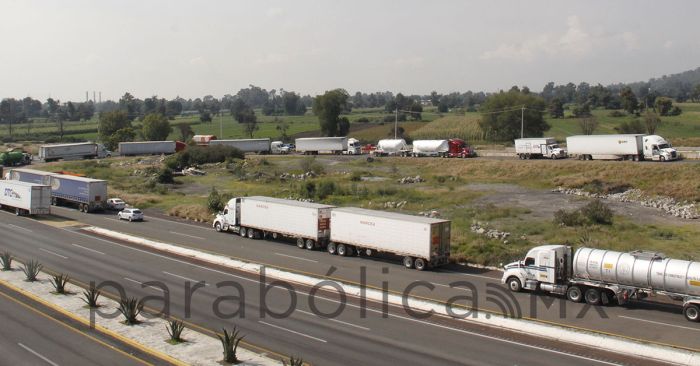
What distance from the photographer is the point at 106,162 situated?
5098 inches

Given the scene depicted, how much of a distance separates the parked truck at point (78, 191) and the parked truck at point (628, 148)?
2429 inches

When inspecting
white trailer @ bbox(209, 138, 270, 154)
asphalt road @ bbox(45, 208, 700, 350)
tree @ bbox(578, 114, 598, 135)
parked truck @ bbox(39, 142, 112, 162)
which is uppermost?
tree @ bbox(578, 114, 598, 135)

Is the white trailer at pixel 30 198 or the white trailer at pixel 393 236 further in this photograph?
the white trailer at pixel 30 198

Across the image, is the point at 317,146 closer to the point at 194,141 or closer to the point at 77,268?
the point at 194,141

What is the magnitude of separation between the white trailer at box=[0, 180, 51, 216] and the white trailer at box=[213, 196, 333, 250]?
20581 millimetres

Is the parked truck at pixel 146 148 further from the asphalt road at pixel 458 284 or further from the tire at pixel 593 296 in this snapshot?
the tire at pixel 593 296

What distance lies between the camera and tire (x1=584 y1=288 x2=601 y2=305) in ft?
113

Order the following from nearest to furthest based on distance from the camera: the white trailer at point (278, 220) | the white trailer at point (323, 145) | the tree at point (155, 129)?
the white trailer at point (278, 220) → the white trailer at point (323, 145) → the tree at point (155, 129)

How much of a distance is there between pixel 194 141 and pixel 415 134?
191ft

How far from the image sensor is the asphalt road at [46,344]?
25062mm

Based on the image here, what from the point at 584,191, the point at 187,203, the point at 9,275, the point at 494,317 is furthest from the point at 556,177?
the point at 9,275

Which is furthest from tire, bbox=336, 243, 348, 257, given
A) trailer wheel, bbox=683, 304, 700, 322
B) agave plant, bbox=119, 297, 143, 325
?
trailer wheel, bbox=683, 304, 700, 322

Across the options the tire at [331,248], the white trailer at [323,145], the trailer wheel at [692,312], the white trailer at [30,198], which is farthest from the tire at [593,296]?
the white trailer at [323,145]

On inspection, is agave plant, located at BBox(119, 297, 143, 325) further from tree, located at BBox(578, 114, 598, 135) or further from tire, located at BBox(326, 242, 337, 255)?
tree, located at BBox(578, 114, 598, 135)
